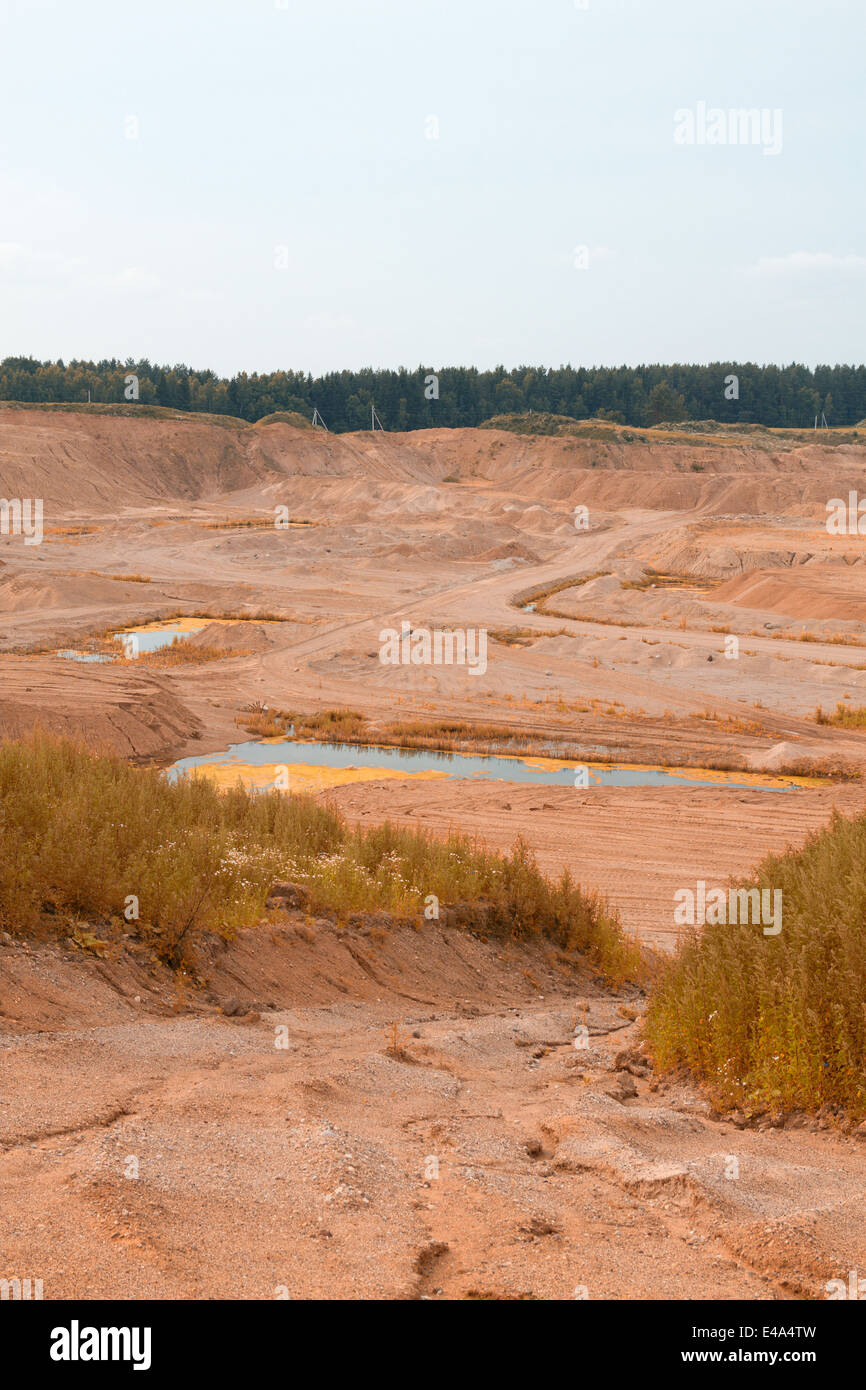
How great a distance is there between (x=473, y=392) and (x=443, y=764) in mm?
117236

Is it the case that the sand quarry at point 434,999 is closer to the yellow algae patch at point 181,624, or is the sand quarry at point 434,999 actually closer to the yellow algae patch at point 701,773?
the yellow algae patch at point 701,773

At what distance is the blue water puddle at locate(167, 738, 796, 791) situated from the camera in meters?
24.1

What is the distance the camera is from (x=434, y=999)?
965 cm

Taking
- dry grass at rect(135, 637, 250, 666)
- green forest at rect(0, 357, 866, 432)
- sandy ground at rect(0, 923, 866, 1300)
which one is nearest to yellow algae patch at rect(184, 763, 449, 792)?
dry grass at rect(135, 637, 250, 666)

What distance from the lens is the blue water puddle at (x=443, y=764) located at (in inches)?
949

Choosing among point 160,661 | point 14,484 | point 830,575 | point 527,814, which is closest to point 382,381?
point 14,484

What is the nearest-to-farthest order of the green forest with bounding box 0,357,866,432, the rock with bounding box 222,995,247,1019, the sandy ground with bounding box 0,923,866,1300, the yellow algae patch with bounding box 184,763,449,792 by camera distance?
the sandy ground with bounding box 0,923,866,1300
the rock with bounding box 222,995,247,1019
the yellow algae patch with bounding box 184,763,449,792
the green forest with bounding box 0,357,866,432

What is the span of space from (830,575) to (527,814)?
A: 3414cm

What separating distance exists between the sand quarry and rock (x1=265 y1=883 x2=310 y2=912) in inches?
13.2

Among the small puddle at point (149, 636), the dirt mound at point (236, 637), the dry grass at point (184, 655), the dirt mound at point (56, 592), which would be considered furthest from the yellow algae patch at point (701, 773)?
the dirt mound at point (56, 592)

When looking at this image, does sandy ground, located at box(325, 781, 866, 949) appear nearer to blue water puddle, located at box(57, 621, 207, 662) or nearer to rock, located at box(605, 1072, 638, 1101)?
rock, located at box(605, 1072, 638, 1101)

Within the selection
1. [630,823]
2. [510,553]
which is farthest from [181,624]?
[630,823]

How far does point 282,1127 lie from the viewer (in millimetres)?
5488
